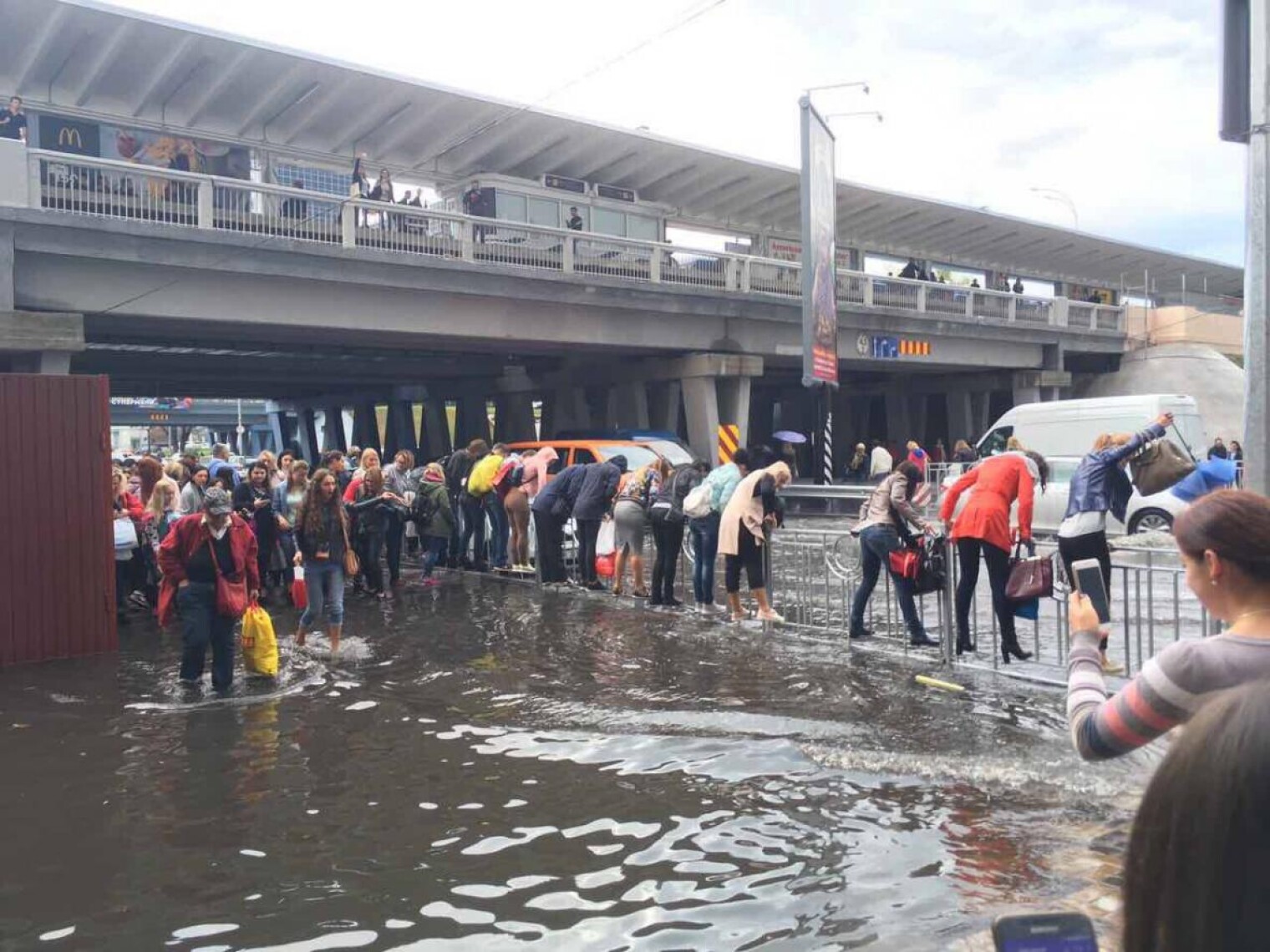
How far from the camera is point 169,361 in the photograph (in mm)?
31859

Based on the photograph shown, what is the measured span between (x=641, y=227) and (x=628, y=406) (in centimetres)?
781

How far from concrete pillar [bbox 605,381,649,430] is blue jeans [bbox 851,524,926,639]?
20848mm

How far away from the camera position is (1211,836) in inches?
51.5

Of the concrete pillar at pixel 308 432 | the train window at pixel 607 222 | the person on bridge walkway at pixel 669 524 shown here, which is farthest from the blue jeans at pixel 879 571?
the concrete pillar at pixel 308 432

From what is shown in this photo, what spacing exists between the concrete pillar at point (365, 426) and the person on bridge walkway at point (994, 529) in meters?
39.8

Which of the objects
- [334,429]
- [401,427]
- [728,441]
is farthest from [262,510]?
[334,429]

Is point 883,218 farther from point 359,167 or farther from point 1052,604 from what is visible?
point 1052,604

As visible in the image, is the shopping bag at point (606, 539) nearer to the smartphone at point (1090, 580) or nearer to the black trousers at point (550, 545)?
the black trousers at point (550, 545)

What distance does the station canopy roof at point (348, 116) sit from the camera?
2381 cm

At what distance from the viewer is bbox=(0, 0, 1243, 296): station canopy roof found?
2381 centimetres

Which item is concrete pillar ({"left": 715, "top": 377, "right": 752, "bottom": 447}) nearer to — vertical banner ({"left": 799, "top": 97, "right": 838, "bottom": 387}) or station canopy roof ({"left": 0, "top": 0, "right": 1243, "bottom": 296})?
vertical banner ({"left": 799, "top": 97, "right": 838, "bottom": 387})

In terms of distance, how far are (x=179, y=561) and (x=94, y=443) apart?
230cm

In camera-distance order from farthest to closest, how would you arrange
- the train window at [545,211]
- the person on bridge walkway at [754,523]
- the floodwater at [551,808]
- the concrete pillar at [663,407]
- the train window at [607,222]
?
1. the train window at [607,222]
2. the train window at [545,211]
3. the concrete pillar at [663,407]
4. the person on bridge walkway at [754,523]
5. the floodwater at [551,808]

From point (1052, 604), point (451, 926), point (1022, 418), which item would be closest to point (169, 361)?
point (1022, 418)
